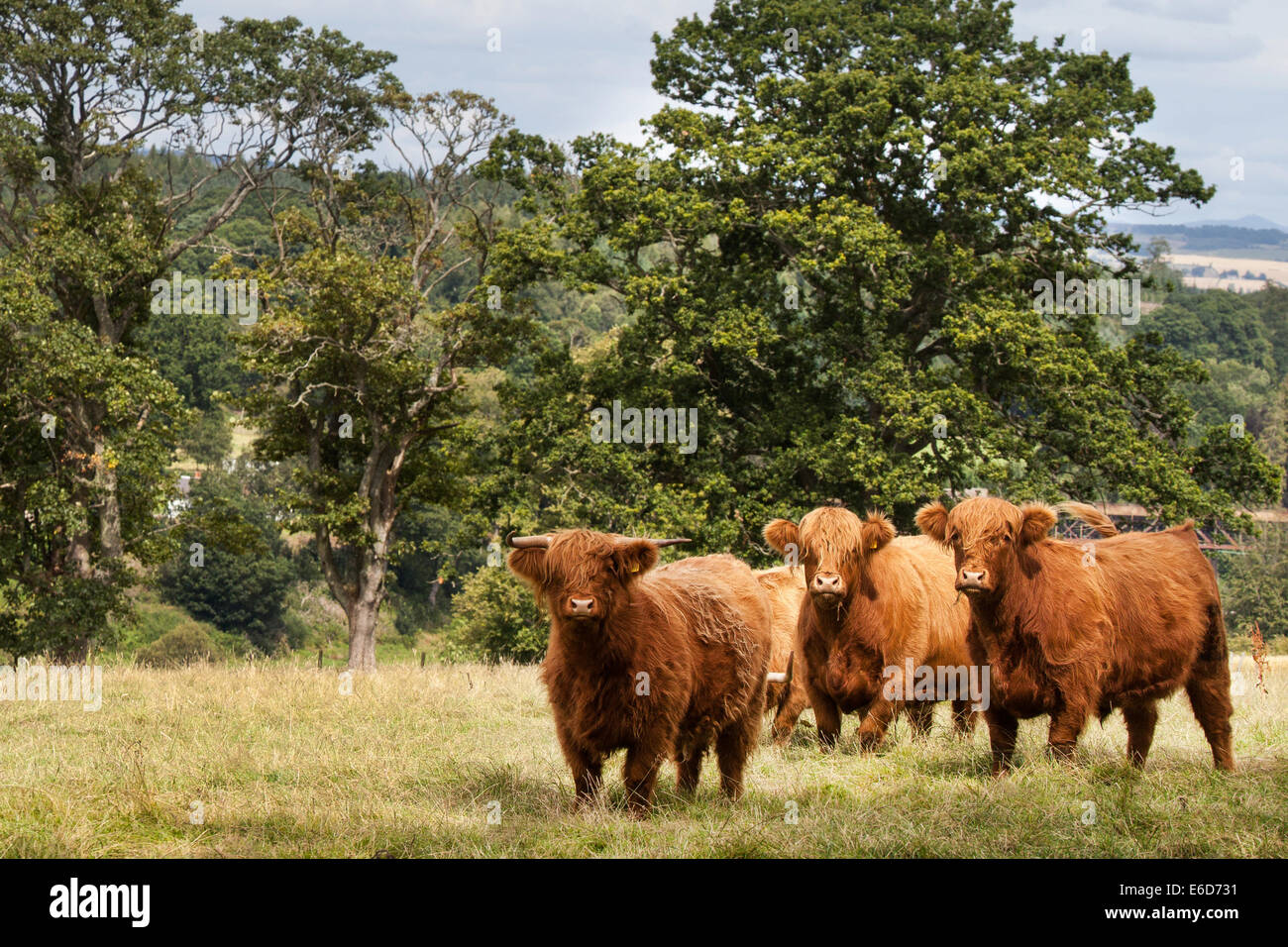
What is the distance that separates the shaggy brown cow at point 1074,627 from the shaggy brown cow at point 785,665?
2.56 meters

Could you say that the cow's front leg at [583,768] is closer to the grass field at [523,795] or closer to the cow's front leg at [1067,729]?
the grass field at [523,795]

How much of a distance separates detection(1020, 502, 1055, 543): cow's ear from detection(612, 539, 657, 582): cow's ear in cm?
279

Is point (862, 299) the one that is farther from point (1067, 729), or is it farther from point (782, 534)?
point (1067, 729)

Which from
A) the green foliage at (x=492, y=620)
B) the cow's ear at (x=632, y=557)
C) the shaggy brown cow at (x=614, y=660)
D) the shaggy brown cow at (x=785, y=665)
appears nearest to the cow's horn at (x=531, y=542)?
the shaggy brown cow at (x=614, y=660)

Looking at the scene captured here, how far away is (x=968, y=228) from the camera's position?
2462 centimetres

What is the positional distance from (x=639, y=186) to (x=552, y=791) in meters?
18.6

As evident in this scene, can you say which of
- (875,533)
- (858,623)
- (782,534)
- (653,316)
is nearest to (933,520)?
(875,533)

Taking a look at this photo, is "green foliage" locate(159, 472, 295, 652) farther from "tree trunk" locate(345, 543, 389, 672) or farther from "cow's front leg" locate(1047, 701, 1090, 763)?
"cow's front leg" locate(1047, 701, 1090, 763)

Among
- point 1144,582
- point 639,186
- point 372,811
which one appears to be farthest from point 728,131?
point 372,811

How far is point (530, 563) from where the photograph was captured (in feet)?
24.6

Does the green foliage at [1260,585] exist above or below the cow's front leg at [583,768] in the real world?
below

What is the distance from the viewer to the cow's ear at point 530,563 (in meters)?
7.48

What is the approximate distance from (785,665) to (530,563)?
4.54m

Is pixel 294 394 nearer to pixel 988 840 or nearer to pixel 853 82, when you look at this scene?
pixel 853 82
